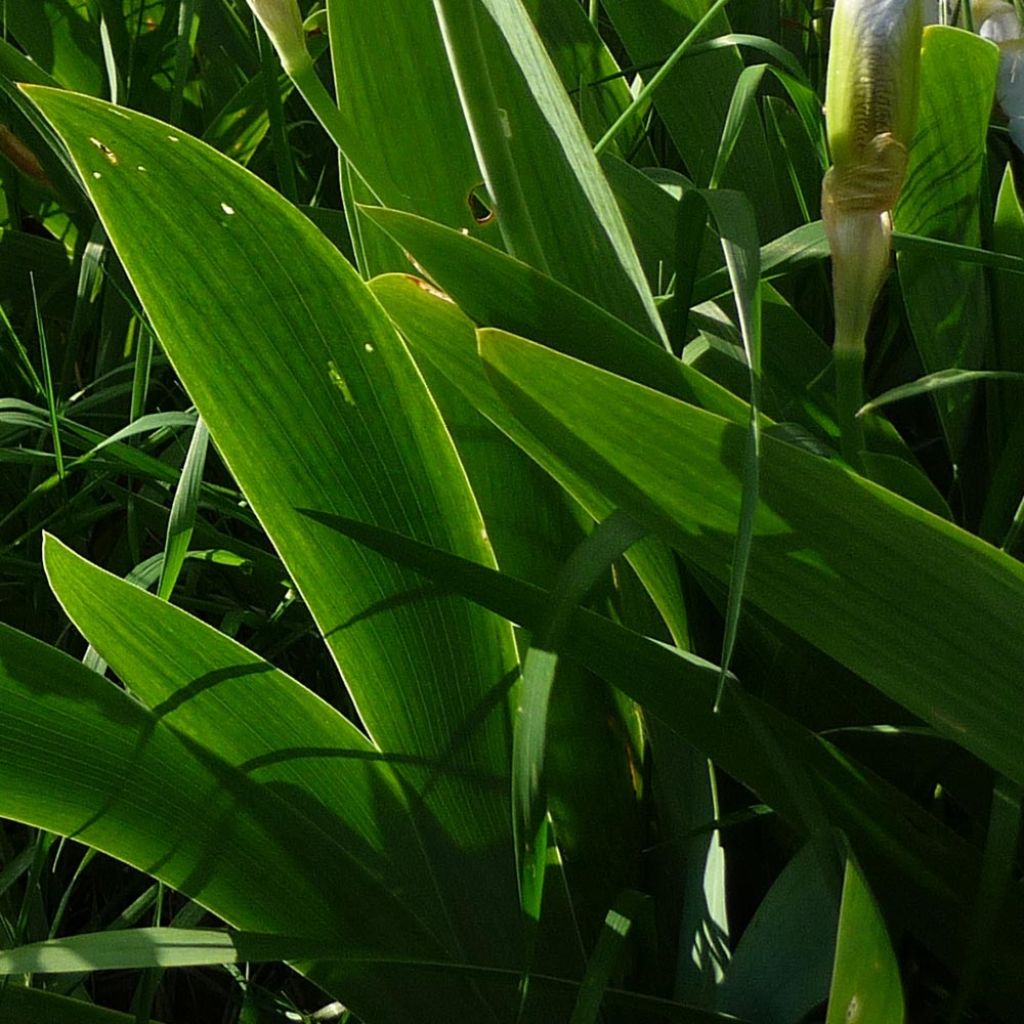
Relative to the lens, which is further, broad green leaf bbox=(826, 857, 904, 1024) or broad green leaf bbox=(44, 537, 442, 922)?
broad green leaf bbox=(44, 537, 442, 922)

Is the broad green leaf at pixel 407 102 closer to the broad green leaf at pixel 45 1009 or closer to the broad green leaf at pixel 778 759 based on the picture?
the broad green leaf at pixel 778 759

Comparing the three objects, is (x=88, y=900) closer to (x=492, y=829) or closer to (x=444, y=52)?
(x=492, y=829)

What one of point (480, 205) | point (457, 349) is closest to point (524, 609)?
point (457, 349)

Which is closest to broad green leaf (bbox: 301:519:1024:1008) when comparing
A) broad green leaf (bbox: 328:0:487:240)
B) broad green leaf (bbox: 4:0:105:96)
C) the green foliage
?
the green foliage

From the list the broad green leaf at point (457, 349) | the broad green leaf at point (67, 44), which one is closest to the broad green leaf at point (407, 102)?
the broad green leaf at point (457, 349)

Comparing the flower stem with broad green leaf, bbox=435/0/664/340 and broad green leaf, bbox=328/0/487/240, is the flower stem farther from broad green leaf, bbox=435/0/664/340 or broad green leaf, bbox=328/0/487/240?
broad green leaf, bbox=328/0/487/240

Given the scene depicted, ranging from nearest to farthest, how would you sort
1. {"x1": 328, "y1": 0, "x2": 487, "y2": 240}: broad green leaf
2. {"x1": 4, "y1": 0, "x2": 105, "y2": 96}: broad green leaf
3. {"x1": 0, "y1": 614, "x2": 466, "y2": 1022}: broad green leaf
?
{"x1": 0, "y1": 614, "x2": 466, "y2": 1022}: broad green leaf < {"x1": 328, "y1": 0, "x2": 487, "y2": 240}: broad green leaf < {"x1": 4, "y1": 0, "x2": 105, "y2": 96}: broad green leaf

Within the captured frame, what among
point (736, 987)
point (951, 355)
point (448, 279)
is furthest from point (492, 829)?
point (951, 355)
